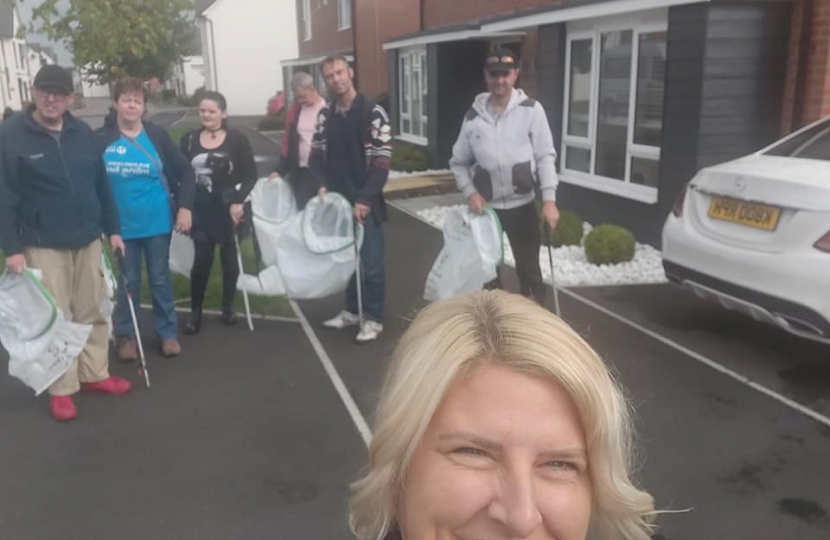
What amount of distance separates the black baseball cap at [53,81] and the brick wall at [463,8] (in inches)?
365

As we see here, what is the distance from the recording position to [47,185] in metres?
4.68

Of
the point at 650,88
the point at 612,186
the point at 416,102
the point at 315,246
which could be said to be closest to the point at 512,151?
the point at 315,246

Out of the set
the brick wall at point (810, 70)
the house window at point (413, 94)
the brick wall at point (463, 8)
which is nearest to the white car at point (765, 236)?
the brick wall at point (810, 70)

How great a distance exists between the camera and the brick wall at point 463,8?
1416cm

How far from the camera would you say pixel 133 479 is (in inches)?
163

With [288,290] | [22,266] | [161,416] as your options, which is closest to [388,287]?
[288,290]

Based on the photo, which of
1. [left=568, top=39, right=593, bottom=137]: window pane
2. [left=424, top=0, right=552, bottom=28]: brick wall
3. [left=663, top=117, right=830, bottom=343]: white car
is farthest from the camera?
[left=424, top=0, right=552, bottom=28]: brick wall

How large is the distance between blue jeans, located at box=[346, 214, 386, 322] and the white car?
2192 mm

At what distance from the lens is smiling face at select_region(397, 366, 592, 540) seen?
1.16 meters

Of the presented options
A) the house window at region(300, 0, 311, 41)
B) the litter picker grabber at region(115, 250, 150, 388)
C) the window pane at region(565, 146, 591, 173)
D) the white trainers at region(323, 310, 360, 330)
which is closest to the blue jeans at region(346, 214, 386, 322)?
the white trainers at region(323, 310, 360, 330)

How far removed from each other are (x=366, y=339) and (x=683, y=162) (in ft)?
14.9

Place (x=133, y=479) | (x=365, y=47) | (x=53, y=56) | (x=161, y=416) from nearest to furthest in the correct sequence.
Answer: (x=133, y=479) < (x=161, y=416) < (x=365, y=47) < (x=53, y=56)

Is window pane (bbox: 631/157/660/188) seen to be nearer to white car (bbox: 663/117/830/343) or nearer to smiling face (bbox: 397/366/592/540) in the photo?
white car (bbox: 663/117/830/343)

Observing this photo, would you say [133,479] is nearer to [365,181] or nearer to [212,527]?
[212,527]
